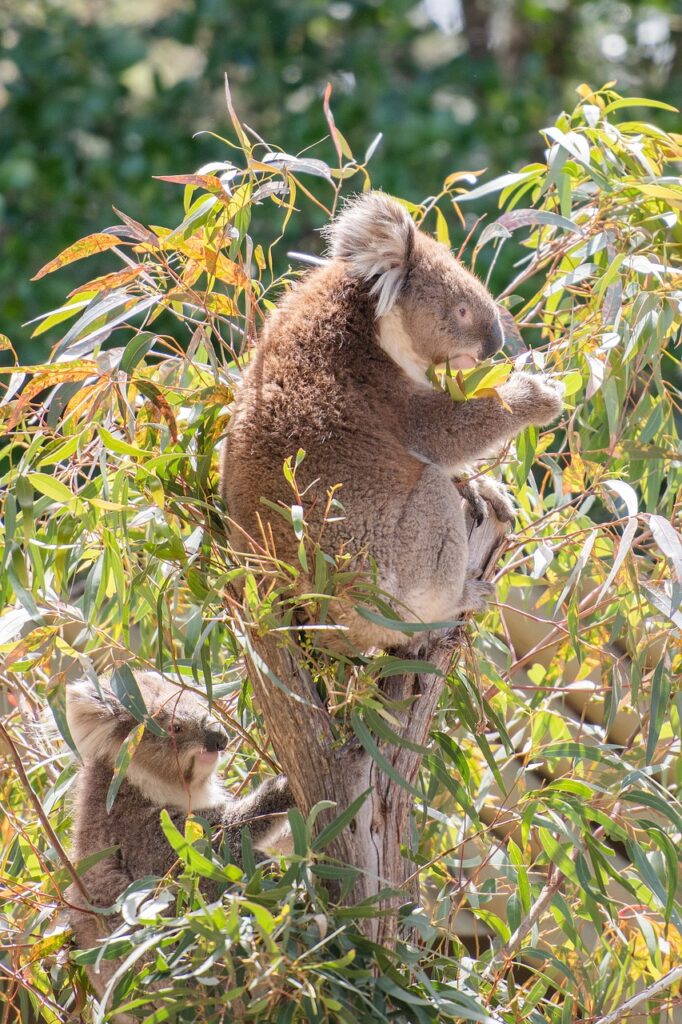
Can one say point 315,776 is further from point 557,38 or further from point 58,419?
point 557,38

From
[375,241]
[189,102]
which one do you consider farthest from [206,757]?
[189,102]

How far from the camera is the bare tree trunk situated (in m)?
1.69

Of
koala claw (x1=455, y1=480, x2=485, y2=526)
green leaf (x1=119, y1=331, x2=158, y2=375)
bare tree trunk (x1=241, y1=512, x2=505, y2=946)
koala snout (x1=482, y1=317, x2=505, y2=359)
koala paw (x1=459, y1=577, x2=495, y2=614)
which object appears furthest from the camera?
koala snout (x1=482, y1=317, x2=505, y2=359)

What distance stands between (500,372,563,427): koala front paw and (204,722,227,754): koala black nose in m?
0.70

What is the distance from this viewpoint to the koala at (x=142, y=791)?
2.00 m

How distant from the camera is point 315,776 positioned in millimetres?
1689

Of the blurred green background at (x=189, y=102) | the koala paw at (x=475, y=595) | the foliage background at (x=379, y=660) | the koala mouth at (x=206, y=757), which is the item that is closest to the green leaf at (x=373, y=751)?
the foliage background at (x=379, y=660)

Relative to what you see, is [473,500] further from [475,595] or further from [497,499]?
[475,595]

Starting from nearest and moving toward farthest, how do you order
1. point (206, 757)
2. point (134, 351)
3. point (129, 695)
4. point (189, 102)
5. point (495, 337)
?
1. point (129, 695)
2. point (134, 351)
3. point (206, 757)
4. point (495, 337)
5. point (189, 102)

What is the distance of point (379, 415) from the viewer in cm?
199

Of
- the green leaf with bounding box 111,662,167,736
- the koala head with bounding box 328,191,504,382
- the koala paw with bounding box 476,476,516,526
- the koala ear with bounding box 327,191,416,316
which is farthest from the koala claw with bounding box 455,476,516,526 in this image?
the green leaf with bounding box 111,662,167,736

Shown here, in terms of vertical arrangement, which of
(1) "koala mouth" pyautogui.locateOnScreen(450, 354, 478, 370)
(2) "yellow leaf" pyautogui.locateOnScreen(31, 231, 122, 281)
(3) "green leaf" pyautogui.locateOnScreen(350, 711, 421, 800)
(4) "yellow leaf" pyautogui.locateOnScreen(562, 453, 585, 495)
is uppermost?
(2) "yellow leaf" pyautogui.locateOnScreen(31, 231, 122, 281)

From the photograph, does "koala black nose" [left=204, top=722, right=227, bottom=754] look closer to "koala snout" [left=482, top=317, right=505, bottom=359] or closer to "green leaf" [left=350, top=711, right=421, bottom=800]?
"green leaf" [left=350, top=711, right=421, bottom=800]

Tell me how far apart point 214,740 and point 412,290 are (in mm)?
810
